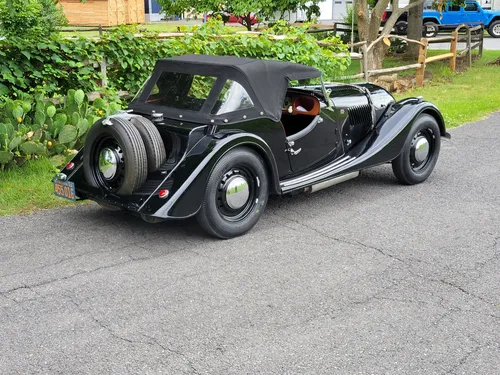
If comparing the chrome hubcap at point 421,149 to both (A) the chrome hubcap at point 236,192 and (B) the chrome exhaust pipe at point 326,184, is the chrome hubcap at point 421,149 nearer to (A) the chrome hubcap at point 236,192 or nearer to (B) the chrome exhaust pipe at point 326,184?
(B) the chrome exhaust pipe at point 326,184

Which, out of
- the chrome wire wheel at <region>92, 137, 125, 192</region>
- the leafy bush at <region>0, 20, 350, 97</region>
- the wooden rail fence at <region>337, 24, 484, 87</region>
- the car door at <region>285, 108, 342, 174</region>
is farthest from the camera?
the wooden rail fence at <region>337, 24, 484, 87</region>

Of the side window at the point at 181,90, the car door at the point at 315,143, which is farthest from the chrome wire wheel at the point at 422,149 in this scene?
the side window at the point at 181,90

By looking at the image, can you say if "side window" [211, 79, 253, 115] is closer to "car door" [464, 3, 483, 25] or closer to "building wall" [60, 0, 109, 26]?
"car door" [464, 3, 483, 25]

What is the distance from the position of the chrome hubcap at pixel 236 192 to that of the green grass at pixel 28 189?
6.49 ft

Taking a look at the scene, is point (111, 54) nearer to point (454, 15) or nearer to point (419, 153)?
point (419, 153)

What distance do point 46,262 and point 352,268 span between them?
7.87ft

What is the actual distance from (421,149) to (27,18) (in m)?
9.80

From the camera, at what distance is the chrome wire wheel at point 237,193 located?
5.61 m

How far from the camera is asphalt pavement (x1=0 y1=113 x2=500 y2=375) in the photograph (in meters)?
3.86

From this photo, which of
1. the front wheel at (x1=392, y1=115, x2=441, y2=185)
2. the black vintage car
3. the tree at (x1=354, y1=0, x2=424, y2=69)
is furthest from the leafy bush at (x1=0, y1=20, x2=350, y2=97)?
the tree at (x1=354, y1=0, x2=424, y2=69)

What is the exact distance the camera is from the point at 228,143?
18.3 feet

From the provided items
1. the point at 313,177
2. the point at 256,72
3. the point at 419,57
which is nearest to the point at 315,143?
the point at 313,177

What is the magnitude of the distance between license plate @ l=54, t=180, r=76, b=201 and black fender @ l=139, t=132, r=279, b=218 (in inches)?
33.7

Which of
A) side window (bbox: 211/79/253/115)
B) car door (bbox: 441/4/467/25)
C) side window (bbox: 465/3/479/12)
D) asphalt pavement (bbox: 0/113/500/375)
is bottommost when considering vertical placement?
asphalt pavement (bbox: 0/113/500/375)
